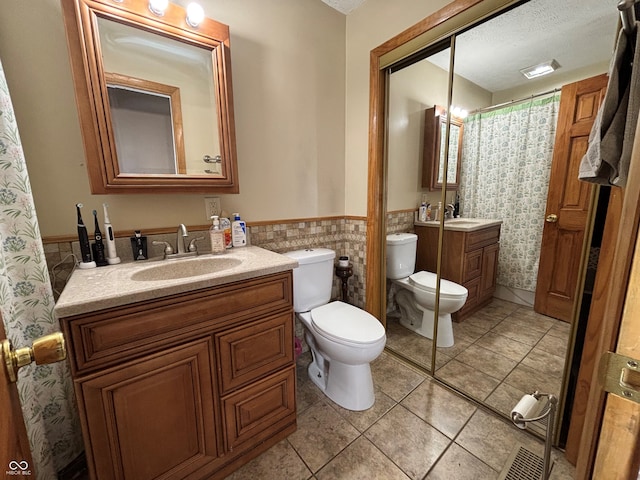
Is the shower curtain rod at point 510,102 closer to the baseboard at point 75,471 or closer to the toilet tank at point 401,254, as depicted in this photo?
the toilet tank at point 401,254

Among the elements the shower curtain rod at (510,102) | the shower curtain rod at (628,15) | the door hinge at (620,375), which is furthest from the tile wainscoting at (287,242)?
the door hinge at (620,375)

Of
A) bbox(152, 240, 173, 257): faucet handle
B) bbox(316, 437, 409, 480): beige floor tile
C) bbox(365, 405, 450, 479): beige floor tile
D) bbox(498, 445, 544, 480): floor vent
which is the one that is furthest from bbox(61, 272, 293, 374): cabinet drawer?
bbox(498, 445, 544, 480): floor vent

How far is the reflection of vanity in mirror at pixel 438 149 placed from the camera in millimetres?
1629

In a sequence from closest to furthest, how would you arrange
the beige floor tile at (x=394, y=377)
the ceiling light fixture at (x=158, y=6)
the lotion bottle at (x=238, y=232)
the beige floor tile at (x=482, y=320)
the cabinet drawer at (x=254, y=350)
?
the cabinet drawer at (x=254, y=350) < the ceiling light fixture at (x=158, y=6) < the lotion bottle at (x=238, y=232) < the beige floor tile at (x=394, y=377) < the beige floor tile at (x=482, y=320)

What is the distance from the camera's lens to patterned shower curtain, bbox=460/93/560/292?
4.79 ft

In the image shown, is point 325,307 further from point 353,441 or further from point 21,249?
point 21,249

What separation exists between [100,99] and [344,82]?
148 cm

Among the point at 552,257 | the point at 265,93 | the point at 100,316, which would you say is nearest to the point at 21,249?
the point at 100,316

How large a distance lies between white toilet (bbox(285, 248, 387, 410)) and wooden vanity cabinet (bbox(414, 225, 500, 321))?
0.69m

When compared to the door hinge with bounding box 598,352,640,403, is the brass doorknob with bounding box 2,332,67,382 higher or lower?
higher

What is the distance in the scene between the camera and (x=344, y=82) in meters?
1.89

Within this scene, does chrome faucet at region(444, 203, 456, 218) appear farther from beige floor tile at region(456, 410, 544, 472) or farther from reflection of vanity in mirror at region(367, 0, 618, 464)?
beige floor tile at region(456, 410, 544, 472)

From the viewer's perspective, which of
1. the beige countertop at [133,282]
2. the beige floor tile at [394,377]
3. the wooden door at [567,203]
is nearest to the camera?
the beige countertop at [133,282]

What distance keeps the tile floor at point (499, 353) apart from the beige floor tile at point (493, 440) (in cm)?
10
